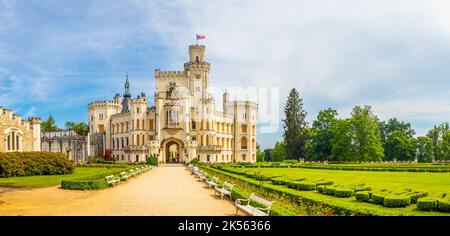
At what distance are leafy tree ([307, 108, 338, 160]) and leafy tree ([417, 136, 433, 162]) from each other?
57.8 ft

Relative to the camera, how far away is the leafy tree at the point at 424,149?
74.2 m

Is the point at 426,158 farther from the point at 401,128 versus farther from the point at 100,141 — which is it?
the point at 100,141

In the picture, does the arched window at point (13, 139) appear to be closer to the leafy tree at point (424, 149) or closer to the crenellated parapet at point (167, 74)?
the crenellated parapet at point (167, 74)

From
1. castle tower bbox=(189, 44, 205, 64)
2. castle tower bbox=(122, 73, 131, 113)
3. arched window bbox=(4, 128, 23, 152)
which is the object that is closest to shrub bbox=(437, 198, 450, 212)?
arched window bbox=(4, 128, 23, 152)

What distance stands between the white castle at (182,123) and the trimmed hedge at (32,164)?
112 feet

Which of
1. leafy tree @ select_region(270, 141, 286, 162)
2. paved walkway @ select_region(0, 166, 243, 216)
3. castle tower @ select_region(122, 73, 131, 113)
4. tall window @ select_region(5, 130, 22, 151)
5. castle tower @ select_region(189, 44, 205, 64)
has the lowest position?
leafy tree @ select_region(270, 141, 286, 162)

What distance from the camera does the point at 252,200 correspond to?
14.0 m

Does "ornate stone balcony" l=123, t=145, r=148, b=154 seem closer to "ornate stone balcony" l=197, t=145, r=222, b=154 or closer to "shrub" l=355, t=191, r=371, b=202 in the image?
"ornate stone balcony" l=197, t=145, r=222, b=154

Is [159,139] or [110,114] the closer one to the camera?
[159,139]

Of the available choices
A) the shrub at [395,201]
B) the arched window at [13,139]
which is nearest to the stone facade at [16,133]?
the arched window at [13,139]

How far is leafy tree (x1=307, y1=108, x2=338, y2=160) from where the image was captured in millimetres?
68375

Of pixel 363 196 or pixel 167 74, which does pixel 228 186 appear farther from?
pixel 167 74
